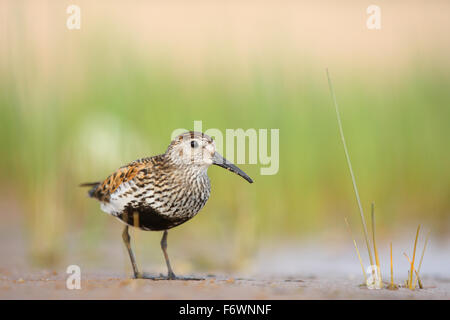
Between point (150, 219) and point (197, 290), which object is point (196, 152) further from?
point (197, 290)

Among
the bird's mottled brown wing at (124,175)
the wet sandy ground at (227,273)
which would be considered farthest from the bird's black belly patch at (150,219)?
the wet sandy ground at (227,273)

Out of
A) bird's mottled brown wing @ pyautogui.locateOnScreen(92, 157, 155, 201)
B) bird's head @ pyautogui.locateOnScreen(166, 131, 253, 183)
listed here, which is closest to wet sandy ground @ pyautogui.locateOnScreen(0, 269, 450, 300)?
bird's mottled brown wing @ pyautogui.locateOnScreen(92, 157, 155, 201)

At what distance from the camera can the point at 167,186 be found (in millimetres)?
5582

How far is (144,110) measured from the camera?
363 inches

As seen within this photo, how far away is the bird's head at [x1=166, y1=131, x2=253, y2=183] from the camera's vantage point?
575cm

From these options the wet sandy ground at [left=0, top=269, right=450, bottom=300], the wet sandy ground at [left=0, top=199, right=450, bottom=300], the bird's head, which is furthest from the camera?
the bird's head

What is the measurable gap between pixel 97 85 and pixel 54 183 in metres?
2.20

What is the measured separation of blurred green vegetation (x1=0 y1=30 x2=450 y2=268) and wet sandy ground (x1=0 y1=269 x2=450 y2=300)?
7.19 ft

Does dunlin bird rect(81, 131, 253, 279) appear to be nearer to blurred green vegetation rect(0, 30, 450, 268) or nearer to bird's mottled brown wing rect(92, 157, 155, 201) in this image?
bird's mottled brown wing rect(92, 157, 155, 201)

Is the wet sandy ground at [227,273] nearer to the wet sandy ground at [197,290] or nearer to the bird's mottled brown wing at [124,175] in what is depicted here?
the wet sandy ground at [197,290]

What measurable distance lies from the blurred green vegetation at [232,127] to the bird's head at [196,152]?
1896mm

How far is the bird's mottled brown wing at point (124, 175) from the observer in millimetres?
5781

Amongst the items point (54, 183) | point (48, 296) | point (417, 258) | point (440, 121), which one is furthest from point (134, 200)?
point (440, 121)

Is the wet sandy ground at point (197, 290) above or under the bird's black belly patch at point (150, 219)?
under
